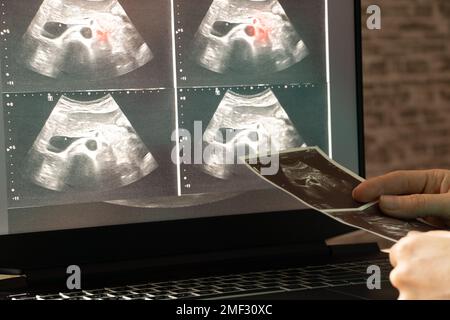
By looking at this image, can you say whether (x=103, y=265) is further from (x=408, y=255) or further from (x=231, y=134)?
(x=408, y=255)

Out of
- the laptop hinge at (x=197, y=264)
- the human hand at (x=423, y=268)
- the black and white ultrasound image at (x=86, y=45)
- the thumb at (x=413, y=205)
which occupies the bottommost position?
the laptop hinge at (x=197, y=264)

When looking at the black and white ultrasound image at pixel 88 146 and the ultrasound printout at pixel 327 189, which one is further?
the black and white ultrasound image at pixel 88 146

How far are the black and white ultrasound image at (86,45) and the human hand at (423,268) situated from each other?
19.1 inches

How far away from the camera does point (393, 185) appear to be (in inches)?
38.0

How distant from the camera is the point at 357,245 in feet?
3.63

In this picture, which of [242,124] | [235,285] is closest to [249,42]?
[242,124]

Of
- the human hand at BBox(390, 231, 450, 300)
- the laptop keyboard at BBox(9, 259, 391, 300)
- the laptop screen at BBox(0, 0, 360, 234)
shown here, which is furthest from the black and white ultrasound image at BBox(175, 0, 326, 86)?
the human hand at BBox(390, 231, 450, 300)

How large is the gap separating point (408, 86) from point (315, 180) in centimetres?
59

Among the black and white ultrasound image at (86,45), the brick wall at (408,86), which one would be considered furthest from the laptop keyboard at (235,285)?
the brick wall at (408,86)

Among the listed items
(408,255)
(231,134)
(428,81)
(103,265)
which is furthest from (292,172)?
(428,81)

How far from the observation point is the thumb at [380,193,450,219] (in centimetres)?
91

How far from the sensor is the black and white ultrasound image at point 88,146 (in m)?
0.96

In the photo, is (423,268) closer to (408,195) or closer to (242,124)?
Answer: (408,195)

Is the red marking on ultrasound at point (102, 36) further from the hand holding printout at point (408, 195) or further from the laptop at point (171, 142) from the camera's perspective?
the hand holding printout at point (408, 195)
